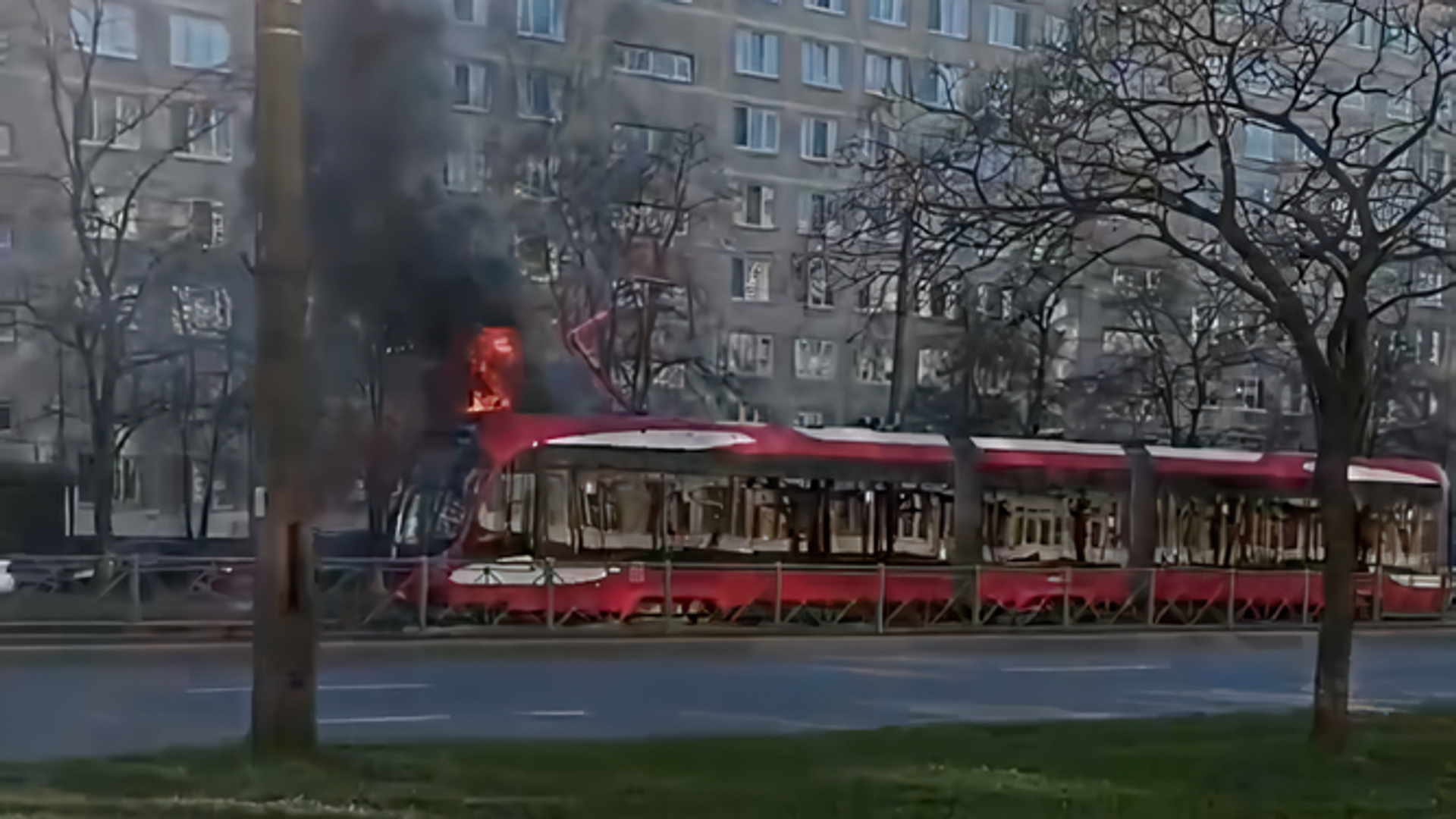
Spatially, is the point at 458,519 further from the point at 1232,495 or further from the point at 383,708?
the point at 1232,495

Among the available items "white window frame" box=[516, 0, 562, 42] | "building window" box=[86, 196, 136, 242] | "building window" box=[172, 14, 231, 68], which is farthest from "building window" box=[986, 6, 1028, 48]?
"building window" box=[172, 14, 231, 68]

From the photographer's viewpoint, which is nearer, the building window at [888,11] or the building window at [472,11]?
the building window at [472,11]

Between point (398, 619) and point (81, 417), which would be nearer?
point (398, 619)

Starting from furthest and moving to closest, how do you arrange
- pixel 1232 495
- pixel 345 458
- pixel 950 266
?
pixel 345 458 < pixel 1232 495 < pixel 950 266

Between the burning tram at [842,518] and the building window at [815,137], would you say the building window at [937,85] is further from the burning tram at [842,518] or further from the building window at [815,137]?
the building window at [815,137]

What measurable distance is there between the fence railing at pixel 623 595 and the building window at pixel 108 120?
10.3 m

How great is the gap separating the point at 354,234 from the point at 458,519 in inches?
367

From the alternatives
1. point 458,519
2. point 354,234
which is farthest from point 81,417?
point 458,519

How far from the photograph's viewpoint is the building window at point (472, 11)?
33.0m

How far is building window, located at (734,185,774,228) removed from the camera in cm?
4578

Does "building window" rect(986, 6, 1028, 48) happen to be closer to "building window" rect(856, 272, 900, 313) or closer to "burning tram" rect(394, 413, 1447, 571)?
"building window" rect(856, 272, 900, 313)

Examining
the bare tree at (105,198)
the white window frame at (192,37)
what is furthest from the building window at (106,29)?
the white window frame at (192,37)

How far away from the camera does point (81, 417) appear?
37625 millimetres

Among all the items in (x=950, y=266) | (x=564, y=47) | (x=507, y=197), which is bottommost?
(x=950, y=266)
